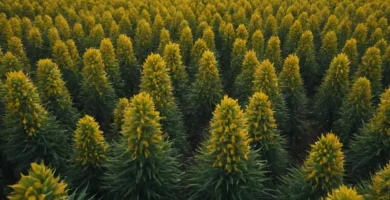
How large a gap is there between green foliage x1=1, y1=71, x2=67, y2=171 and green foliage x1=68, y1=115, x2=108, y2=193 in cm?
87

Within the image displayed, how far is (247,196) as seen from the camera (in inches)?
252

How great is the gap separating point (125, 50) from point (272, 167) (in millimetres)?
7056

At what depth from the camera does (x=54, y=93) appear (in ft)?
29.1

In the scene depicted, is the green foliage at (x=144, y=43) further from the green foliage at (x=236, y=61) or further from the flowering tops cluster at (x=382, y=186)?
the flowering tops cluster at (x=382, y=186)

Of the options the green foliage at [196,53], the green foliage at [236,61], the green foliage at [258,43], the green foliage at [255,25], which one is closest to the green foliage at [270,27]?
the green foliage at [255,25]

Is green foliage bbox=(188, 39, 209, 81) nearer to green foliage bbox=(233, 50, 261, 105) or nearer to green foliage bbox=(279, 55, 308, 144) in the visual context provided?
green foliage bbox=(233, 50, 261, 105)

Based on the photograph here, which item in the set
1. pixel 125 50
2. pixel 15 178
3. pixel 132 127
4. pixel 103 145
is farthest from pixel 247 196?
pixel 125 50

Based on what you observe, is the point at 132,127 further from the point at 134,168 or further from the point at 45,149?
the point at 45,149

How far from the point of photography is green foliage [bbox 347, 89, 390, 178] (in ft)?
25.1

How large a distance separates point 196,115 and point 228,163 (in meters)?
4.84

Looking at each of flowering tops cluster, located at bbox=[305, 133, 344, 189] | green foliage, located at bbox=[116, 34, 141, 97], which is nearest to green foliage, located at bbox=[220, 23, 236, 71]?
green foliage, located at bbox=[116, 34, 141, 97]

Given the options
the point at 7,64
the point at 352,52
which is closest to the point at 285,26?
the point at 352,52

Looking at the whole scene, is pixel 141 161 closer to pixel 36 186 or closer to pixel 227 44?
pixel 36 186

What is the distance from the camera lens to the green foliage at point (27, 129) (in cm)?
732
